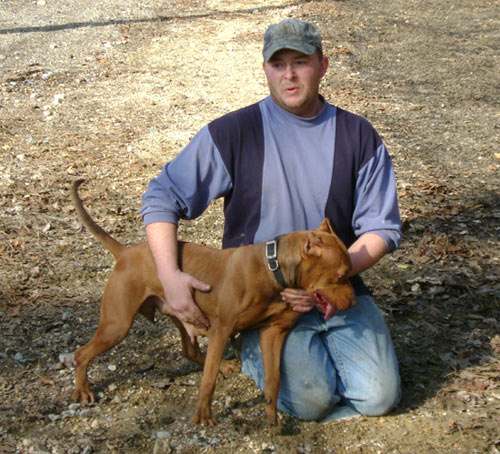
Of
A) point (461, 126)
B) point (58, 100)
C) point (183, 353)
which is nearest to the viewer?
point (183, 353)

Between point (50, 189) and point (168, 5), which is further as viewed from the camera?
point (168, 5)

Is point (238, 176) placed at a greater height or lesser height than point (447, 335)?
greater

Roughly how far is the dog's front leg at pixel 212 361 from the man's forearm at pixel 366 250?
2.20 feet

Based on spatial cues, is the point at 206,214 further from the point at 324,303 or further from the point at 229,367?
the point at 324,303

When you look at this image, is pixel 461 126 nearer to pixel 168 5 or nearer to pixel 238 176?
pixel 238 176

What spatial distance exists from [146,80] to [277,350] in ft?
26.7

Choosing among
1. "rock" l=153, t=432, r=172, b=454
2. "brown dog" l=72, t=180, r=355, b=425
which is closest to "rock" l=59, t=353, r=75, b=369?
"brown dog" l=72, t=180, r=355, b=425

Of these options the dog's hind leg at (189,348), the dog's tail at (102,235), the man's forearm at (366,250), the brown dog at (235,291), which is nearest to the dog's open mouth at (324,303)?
the brown dog at (235,291)

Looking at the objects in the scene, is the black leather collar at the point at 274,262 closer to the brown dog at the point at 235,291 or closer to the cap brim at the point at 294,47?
the brown dog at the point at 235,291

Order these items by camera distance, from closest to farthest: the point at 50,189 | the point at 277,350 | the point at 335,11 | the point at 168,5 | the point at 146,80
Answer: the point at 277,350 < the point at 50,189 < the point at 146,80 < the point at 335,11 < the point at 168,5

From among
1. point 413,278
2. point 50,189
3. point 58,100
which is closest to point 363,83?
point 58,100

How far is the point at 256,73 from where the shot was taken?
11.9 m

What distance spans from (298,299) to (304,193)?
0.61m

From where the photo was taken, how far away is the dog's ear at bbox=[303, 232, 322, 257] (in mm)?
3598
